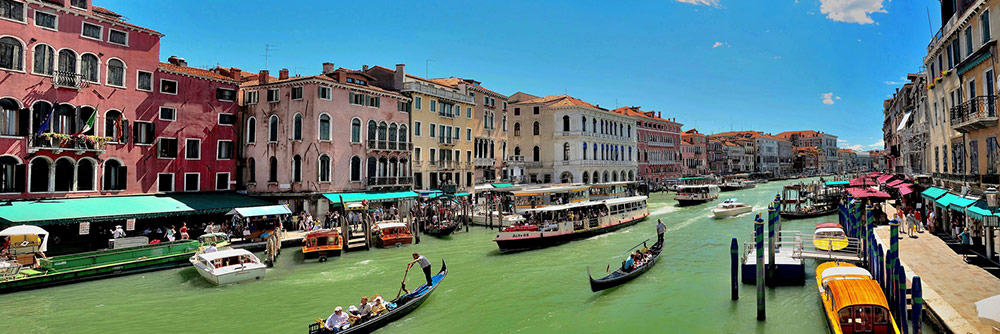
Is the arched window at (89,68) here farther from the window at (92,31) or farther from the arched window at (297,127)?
the arched window at (297,127)

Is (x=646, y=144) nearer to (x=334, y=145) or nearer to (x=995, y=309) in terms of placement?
(x=334, y=145)

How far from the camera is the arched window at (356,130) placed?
3170 cm

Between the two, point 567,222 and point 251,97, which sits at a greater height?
point 251,97

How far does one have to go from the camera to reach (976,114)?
614 inches

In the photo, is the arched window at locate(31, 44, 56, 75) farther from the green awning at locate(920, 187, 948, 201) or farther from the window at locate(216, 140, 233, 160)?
the green awning at locate(920, 187, 948, 201)

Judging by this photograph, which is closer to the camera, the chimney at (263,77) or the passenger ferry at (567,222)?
the passenger ferry at (567,222)

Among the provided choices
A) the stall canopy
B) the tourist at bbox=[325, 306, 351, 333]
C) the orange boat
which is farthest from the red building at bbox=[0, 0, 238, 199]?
the tourist at bbox=[325, 306, 351, 333]

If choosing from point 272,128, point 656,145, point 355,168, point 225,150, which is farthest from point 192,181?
point 656,145

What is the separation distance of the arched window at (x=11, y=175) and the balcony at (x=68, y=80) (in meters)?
3.66

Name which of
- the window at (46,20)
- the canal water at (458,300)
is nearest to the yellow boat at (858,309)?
the canal water at (458,300)

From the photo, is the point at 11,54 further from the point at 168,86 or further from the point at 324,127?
the point at 324,127

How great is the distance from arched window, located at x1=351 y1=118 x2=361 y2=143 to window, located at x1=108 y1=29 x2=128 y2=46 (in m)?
12.1

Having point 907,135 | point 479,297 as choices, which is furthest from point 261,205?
point 907,135

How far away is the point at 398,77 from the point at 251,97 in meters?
9.95
